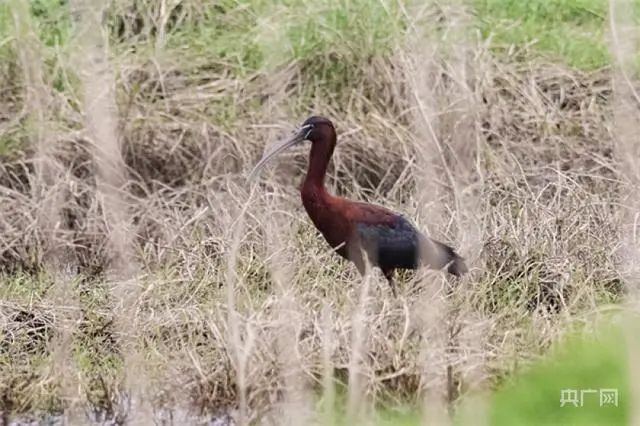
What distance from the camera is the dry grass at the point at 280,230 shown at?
255 inches

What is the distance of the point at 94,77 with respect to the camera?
8711 mm

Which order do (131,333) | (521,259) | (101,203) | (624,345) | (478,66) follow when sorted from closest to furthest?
(624,345), (131,333), (521,259), (101,203), (478,66)

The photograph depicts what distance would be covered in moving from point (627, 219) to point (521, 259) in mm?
570

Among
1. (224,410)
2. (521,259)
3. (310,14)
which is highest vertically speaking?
(310,14)

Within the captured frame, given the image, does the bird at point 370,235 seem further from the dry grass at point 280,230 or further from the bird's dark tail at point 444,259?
the dry grass at point 280,230

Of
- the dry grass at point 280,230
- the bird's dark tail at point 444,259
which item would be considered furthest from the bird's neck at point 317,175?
the bird's dark tail at point 444,259

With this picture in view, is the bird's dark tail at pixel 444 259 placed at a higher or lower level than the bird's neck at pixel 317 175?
lower

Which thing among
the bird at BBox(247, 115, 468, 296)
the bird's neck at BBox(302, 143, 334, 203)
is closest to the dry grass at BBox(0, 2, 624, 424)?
the bird at BBox(247, 115, 468, 296)

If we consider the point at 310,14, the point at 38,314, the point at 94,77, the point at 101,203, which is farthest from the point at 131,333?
the point at 310,14

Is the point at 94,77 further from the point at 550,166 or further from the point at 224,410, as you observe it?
the point at 224,410

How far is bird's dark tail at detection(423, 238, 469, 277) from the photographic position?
716 centimetres

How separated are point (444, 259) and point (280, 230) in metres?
0.99

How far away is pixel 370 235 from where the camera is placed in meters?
7.26

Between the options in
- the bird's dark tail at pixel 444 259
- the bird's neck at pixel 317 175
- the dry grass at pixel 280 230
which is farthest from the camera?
the bird's neck at pixel 317 175
